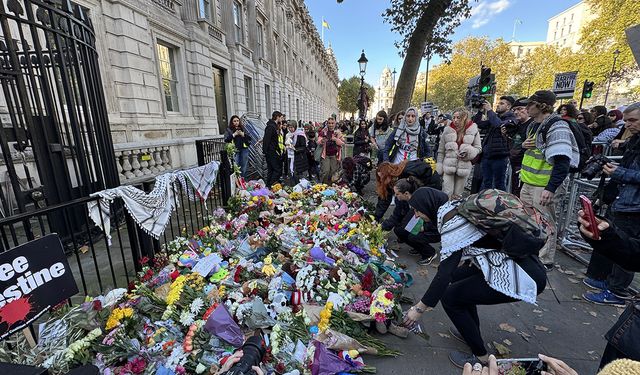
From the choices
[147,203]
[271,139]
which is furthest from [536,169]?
[271,139]

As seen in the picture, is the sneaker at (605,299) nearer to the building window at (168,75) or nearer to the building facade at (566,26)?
the building window at (168,75)

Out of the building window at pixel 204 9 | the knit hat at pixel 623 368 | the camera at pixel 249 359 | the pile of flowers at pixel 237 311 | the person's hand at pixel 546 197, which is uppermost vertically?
the building window at pixel 204 9

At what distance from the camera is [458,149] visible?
4.80 metres

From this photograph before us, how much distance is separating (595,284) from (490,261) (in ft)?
7.93

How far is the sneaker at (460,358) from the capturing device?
2207 millimetres

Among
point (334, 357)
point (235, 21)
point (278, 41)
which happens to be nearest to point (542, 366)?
point (334, 357)

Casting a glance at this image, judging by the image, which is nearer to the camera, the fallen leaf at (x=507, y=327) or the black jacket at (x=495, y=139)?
the fallen leaf at (x=507, y=327)

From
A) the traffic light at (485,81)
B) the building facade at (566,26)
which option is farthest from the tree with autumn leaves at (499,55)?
the building facade at (566,26)

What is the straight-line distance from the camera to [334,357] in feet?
6.88

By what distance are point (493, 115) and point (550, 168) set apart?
230 centimetres

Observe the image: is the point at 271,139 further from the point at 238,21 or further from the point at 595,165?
the point at 238,21

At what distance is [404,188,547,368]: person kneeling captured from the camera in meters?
1.93

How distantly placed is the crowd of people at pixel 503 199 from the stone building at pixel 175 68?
3803mm

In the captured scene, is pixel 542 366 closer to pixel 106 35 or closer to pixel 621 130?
pixel 621 130
